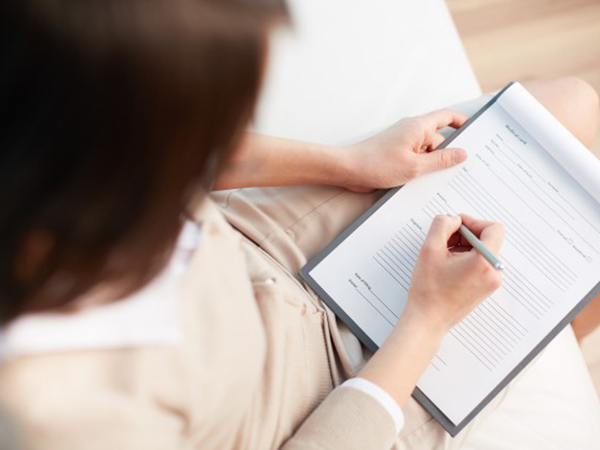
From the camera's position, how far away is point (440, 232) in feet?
2.12

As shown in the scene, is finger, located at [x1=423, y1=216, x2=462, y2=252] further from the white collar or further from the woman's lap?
the white collar

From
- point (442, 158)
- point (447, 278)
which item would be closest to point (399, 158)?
point (442, 158)

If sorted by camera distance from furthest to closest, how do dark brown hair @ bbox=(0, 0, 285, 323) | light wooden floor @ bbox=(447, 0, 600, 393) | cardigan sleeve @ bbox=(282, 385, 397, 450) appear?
1. light wooden floor @ bbox=(447, 0, 600, 393)
2. cardigan sleeve @ bbox=(282, 385, 397, 450)
3. dark brown hair @ bbox=(0, 0, 285, 323)

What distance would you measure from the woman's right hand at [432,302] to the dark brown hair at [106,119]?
324 millimetres

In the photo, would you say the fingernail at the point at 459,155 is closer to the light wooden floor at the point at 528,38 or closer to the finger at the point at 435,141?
the finger at the point at 435,141

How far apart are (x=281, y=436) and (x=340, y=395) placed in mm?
69

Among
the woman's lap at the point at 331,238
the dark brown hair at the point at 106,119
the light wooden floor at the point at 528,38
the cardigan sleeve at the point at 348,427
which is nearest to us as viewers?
the dark brown hair at the point at 106,119

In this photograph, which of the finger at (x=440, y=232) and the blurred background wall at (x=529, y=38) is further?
the blurred background wall at (x=529, y=38)

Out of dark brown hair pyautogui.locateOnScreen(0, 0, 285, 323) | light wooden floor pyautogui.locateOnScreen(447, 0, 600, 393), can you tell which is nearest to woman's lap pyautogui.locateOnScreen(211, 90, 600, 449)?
dark brown hair pyautogui.locateOnScreen(0, 0, 285, 323)

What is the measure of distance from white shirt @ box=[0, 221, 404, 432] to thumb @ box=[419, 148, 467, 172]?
13.0 inches

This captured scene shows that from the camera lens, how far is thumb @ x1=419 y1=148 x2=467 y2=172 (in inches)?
28.0

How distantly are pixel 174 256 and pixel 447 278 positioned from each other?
1.00 ft

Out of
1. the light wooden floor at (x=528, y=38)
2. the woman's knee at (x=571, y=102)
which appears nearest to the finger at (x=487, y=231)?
the woman's knee at (x=571, y=102)

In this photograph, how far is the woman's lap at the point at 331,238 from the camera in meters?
0.71
